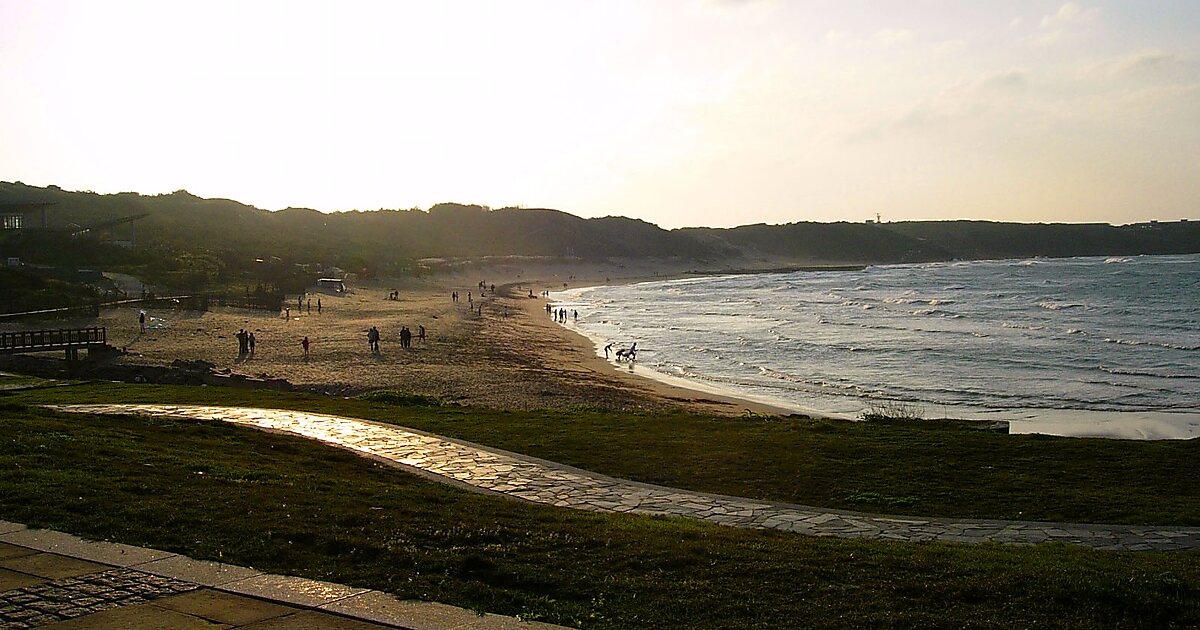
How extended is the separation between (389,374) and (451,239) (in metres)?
149

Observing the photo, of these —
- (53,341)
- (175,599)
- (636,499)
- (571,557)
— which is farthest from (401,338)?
(175,599)

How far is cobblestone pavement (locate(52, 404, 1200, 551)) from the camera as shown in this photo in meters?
8.79

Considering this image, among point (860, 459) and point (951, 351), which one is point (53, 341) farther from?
point (951, 351)

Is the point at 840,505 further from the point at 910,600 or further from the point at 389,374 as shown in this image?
the point at 389,374

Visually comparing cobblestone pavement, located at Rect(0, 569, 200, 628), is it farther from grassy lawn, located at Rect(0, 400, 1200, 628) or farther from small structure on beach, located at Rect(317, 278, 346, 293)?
small structure on beach, located at Rect(317, 278, 346, 293)

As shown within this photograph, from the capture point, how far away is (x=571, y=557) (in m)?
6.48

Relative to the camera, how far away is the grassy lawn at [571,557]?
541cm

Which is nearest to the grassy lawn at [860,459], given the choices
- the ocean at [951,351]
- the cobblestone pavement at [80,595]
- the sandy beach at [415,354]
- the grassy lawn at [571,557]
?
the grassy lawn at [571,557]

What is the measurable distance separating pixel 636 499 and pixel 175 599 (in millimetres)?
5723

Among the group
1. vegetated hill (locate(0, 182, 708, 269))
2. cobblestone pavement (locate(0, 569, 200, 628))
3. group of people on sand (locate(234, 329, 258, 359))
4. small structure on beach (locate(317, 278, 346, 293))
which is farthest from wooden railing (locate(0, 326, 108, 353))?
vegetated hill (locate(0, 182, 708, 269))

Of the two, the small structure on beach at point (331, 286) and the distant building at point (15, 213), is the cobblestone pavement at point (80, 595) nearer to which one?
the small structure on beach at point (331, 286)

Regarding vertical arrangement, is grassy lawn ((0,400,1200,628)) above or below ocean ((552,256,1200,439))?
above

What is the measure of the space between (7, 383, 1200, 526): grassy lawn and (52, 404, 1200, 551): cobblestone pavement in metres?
0.44

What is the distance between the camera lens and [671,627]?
5.11 meters
